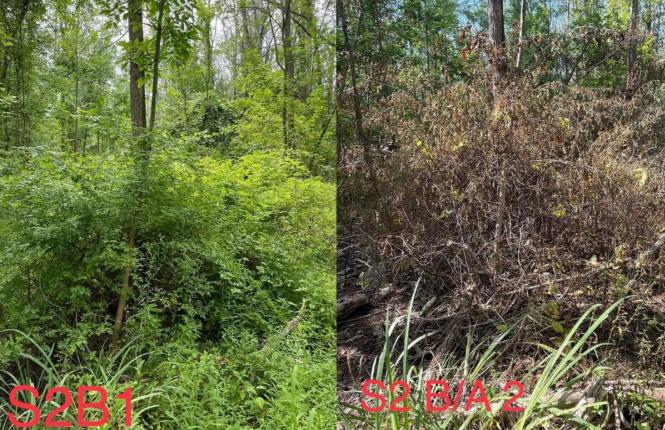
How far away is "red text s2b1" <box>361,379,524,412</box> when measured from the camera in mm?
1085

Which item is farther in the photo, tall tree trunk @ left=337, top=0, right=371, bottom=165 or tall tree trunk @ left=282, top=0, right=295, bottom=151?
tall tree trunk @ left=282, top=0, right=295, bottom=151

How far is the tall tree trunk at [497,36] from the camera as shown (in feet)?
5.61

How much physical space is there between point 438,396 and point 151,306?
3.44ft

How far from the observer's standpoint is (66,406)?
1.33m

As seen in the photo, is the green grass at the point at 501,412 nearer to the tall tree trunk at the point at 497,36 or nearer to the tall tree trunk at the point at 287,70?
the tall tree trunk at the point at 497,36

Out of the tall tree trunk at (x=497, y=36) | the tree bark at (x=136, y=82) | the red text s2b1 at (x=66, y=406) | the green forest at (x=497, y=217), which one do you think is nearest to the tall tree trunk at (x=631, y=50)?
the green forest at (x=497, y=217)

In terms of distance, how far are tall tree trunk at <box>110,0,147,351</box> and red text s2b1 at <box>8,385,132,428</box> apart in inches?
10.2

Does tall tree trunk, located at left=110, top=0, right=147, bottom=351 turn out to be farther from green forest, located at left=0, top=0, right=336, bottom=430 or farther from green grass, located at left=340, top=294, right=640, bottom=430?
green grass, located at left=340, top=294, right=640, bottom=430

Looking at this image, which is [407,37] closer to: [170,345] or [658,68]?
[658,68]

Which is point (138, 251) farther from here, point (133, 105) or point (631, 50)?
point (631, 50)

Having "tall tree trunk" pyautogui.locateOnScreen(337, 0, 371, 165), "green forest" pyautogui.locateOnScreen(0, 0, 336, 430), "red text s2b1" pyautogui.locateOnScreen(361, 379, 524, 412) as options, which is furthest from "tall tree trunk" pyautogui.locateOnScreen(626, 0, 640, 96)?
"red text s2b1" pyautogui.locateOnScreen(361, 379, 524, 412)

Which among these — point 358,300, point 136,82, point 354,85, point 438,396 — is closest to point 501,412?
point 438,396

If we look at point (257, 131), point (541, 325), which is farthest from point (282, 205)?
point (541, 325)

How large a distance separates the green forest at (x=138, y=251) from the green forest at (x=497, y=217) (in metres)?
0.37
